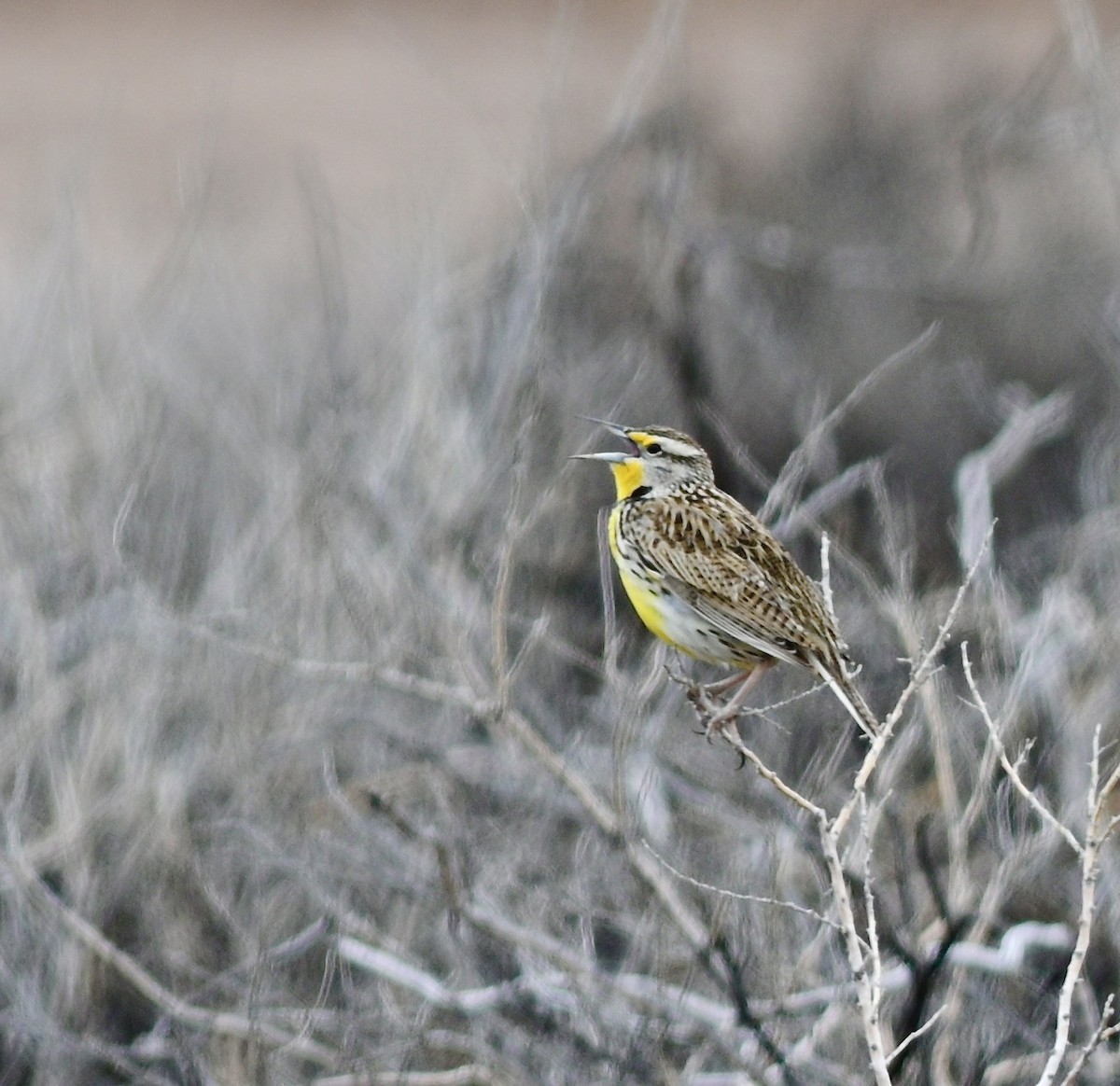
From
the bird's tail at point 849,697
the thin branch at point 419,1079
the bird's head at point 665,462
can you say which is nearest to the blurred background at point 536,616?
the thin branch at point 419,1079

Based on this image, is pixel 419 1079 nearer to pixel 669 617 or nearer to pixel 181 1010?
pixel 181 1010

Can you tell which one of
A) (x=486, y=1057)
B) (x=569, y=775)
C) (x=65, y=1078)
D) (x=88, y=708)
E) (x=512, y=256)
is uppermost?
(x=512, y=256)

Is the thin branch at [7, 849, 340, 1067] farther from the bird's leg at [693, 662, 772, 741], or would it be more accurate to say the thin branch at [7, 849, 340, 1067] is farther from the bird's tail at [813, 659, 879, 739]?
the bird's tail at [813, 659, 879, 739]

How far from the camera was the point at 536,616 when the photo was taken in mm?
7805

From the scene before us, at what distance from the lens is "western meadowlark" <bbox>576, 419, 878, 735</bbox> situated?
14.0 feet

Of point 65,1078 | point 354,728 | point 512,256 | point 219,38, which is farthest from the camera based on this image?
point 219,38

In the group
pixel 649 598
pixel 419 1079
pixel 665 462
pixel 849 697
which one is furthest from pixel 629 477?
pixel 419 1079

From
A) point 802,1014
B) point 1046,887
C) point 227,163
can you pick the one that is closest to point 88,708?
point 802,1014

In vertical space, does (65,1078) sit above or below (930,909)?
below

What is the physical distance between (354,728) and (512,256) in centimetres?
233

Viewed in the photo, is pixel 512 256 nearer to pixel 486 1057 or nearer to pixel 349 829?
pixel 349 829

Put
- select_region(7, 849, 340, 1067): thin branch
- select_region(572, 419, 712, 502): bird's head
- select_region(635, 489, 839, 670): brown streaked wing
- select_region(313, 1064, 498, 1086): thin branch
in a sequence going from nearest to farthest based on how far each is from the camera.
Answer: select_region(635, 489, 839, 670): brown streaked wing
select_region(572, 419, 712, 502): bird's head
select_region(313, 1064, 498, 1086): thin branch
select_region(7, 849, 340, 1067): thin branch

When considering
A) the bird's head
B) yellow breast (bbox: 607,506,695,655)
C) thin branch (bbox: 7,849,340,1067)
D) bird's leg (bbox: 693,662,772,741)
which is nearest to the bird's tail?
bird's leg (bbox: 693,662,772,741)

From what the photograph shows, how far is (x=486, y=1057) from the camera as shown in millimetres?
5086
